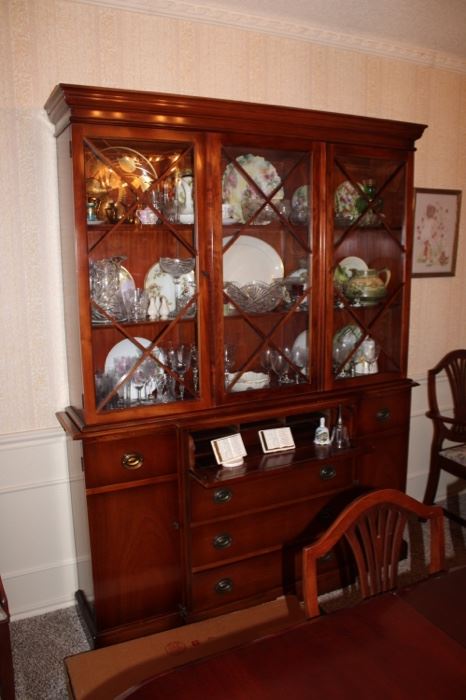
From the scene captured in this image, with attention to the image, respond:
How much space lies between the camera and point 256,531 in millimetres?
2281

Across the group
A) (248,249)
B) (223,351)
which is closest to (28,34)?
(248,249)

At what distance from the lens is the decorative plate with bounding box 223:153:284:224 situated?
6.97 feet

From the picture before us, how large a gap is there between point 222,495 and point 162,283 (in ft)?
2.84

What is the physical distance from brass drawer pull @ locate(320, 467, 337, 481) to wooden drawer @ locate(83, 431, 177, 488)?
676mm

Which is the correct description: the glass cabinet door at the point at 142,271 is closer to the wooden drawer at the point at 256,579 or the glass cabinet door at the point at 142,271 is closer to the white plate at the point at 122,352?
the white plate at the point at 122,352

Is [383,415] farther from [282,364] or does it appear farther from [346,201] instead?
[346,201]

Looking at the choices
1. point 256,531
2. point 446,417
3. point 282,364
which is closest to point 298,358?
point 282,364

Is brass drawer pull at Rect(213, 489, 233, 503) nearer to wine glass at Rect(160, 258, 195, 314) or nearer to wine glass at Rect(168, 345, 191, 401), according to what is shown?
wine glass at Rect(168, 345, 191, 401)

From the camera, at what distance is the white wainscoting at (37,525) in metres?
2.26

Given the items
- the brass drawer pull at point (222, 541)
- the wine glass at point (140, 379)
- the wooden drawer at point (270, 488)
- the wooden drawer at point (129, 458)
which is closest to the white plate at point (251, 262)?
the wine glass at point (140, 379)

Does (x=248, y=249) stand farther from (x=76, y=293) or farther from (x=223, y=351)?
(x=76, y=293)

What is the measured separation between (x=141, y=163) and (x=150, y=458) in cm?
109

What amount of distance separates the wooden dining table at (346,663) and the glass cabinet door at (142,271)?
1070mm

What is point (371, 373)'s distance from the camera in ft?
8.38
